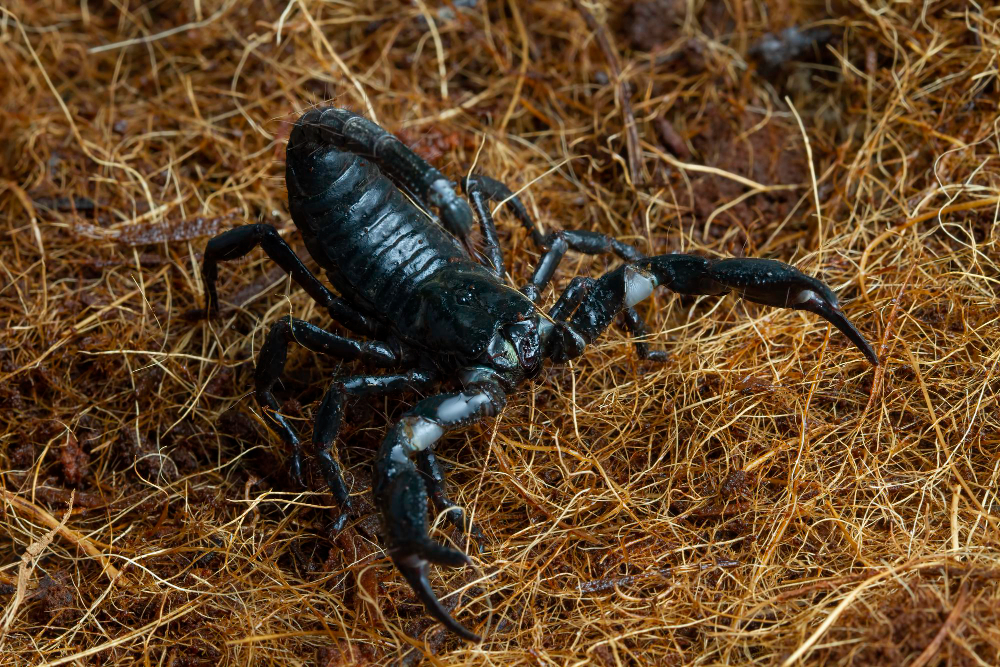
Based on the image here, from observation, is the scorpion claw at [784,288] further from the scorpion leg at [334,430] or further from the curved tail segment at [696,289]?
the scorpion leg at [334,430]

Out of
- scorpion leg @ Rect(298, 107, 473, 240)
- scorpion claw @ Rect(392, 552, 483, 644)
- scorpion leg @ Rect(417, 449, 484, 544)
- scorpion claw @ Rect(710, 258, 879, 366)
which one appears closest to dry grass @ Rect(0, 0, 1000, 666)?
scorpion leg @ Rect(417, 449, 484, 544)


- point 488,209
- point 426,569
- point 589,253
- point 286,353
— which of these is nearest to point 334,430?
point 286,353

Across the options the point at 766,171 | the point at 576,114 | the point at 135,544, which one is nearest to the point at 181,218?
the point at 135,544

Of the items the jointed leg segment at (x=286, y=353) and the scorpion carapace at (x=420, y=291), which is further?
the jointed leg segment at (x=286, y=353)

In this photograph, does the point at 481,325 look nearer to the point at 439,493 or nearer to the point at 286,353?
the point at 439,493

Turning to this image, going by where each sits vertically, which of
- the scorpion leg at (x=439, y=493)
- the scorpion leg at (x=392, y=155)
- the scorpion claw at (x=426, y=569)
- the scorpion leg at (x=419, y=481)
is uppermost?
the scorpion leg at (x=392, y=155)

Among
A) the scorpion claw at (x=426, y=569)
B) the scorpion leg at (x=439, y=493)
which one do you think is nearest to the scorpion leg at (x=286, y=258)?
the scorpion leg at (x=439, y=493)

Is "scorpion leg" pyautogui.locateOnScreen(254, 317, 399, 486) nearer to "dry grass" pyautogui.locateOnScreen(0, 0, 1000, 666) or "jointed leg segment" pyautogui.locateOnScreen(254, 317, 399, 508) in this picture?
"jointed leg segment" pyautogui.locateOnScreen(254, 317, 399, 508)
